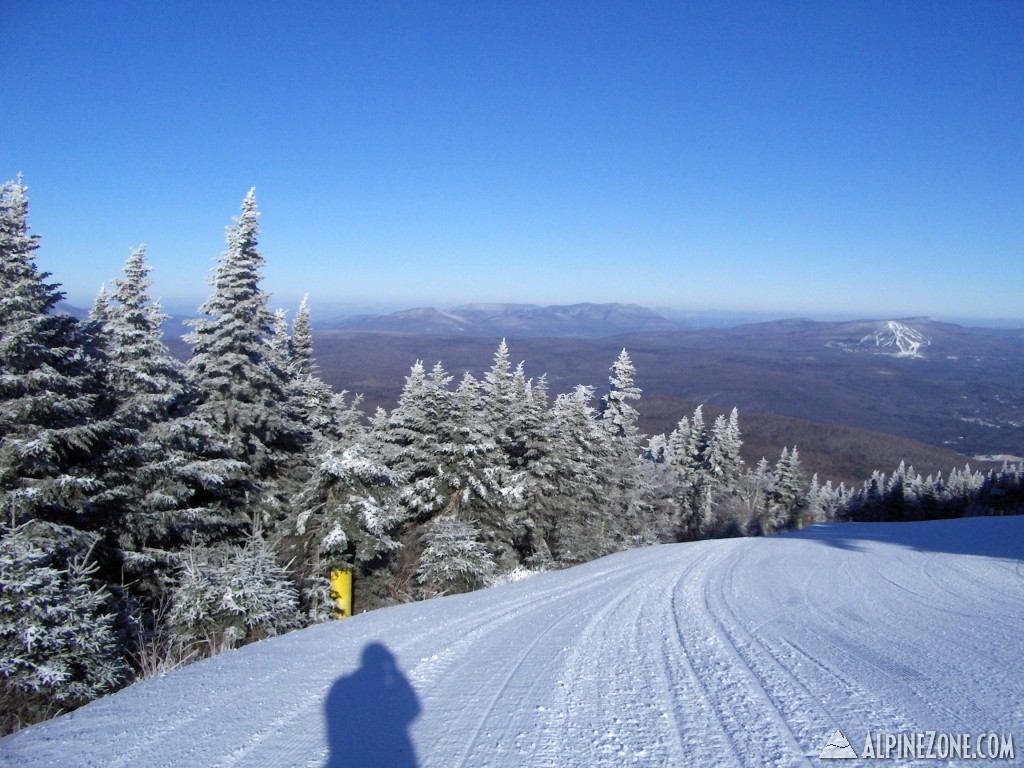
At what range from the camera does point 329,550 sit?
15391 millimetres

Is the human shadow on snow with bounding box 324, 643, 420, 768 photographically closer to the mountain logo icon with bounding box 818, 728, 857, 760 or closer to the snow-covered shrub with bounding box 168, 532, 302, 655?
the mountain logo icon with bounding box 818, 728, 857, 760

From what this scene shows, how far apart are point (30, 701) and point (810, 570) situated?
1207 cm

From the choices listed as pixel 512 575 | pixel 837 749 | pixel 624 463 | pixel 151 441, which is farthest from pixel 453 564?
pixel 624 463

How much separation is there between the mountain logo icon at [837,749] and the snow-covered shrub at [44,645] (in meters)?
6.80

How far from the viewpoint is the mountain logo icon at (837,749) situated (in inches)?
140

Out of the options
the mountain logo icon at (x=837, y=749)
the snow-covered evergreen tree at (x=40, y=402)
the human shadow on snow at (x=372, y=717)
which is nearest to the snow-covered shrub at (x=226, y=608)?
the human shadow on snow at (x=372, y=717)

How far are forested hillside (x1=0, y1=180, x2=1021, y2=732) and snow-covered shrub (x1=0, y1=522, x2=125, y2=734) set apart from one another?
2cm

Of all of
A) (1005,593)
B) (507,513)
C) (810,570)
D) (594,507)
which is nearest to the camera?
(1005,593)

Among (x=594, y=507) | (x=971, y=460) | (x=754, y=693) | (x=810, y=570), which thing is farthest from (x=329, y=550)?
(x=971, y=460)

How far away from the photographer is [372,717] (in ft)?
14.9

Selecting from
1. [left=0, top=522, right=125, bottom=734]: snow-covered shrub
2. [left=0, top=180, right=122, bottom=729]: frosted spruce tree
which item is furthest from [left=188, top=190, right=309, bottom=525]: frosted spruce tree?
[left=0, top=522, right=125, bottom=734]: snow-covered shrub

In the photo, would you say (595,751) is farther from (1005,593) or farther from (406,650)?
(1005,593)

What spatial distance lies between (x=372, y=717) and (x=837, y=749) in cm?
318

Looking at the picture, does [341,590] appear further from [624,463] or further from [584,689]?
[624,463]
